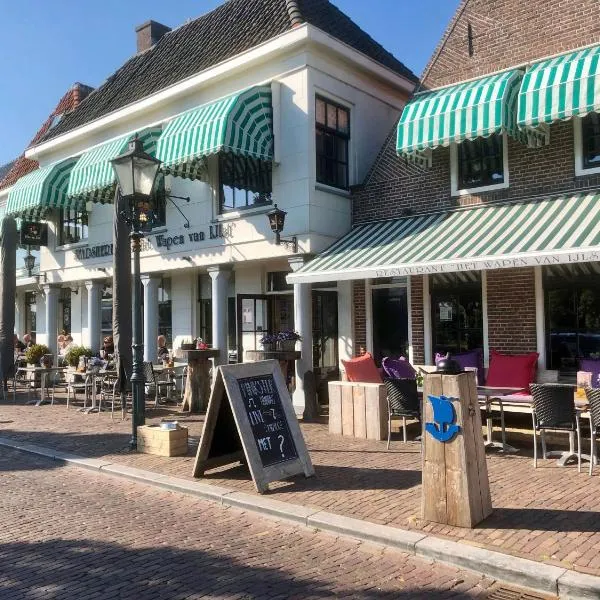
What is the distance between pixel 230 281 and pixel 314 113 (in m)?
5.09

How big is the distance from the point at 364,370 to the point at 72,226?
479 inches

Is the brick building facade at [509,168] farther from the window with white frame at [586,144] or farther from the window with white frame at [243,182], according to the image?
the window with white frame at [243,182]

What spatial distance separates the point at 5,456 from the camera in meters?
8.66

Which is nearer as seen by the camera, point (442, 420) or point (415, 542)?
point (415, 542)

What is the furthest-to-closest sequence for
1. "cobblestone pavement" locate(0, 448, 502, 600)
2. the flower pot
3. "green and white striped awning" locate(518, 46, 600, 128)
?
the flower pot → "green and white striped awning" locate(518, 46, 600, 128) → "cobblestone pavement" locate(0, 448, 502, 600)

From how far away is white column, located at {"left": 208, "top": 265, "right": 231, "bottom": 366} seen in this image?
1303cm

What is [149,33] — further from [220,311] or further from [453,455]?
[453,455]

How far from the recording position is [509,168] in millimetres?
10484

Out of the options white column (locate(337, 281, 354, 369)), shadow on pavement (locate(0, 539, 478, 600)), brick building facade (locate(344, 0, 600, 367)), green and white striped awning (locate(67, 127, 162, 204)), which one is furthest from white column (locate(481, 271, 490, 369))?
green and white striped awning (locate(67, 127, 162, 204))

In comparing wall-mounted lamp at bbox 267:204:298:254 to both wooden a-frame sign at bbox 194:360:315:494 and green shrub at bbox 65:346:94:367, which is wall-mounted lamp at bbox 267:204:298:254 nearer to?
wooden a-frame sign at bbox 194:360:315:494

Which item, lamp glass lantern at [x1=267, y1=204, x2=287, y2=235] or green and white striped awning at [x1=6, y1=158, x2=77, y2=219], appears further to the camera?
green and white striped awning at [x1=6, y1=158, x2=77, y2=219]

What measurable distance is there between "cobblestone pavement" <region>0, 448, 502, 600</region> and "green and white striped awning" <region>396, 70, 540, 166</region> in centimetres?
726

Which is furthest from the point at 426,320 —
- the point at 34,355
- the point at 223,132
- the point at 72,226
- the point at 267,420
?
the point at 72,226

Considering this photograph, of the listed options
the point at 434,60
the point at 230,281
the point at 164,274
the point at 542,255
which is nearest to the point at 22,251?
the point at 164,274
